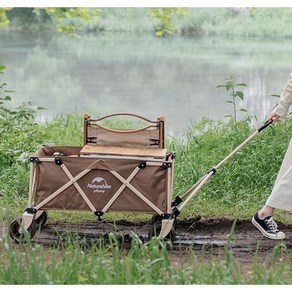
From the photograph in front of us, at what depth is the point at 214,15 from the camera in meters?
22.4

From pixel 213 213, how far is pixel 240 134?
4.58 ft

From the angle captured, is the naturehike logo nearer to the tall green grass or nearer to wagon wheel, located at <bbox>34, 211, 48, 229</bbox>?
wagon wheel, located at <bbox>34, 211, 48, 229</bbox>

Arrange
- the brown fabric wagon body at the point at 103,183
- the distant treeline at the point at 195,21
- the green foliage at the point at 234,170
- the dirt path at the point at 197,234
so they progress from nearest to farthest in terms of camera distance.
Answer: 1. the brown fabric wagon body at the point at 103,183
2. the dirt path at the point at 197,234
3. the green foliage at the point at 234,170
4. the distant treeline at the point at 195,21

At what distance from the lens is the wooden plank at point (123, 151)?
5613mm

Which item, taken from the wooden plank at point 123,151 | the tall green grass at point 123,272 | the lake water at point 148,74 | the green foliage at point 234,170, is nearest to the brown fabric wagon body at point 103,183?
the wooden plank at point 123,151

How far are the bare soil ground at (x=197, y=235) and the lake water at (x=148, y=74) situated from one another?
16.2 feet

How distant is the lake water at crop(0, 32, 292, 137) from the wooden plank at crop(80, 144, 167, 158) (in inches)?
205

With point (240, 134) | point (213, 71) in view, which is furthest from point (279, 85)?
point (240, 134)

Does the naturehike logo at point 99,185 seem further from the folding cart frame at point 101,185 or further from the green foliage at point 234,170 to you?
the green foliage at point 234,170

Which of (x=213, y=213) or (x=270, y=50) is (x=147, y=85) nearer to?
(x=270, y=50)

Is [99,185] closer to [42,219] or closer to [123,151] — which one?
[123,151]

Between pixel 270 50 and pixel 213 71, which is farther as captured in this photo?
pixel 270 50

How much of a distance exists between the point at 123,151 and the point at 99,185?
0.41 m

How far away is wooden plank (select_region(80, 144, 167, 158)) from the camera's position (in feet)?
18.4
